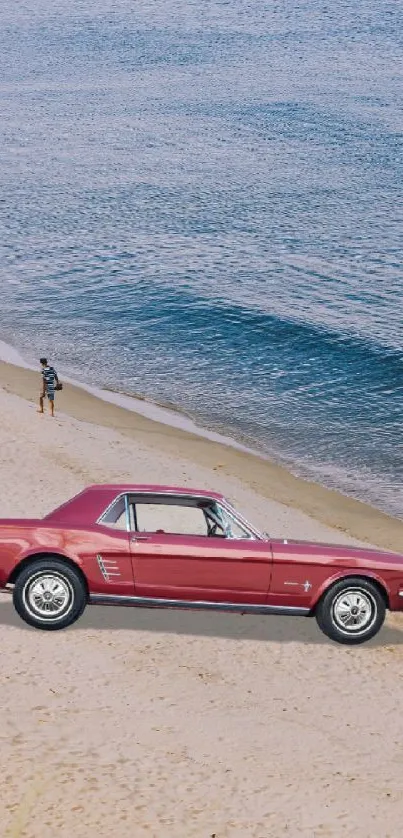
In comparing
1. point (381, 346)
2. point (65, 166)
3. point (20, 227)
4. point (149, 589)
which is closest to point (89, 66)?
point (65, 166)

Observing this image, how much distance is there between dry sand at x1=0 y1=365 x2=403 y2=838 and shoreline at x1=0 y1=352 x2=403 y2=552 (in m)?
7.44

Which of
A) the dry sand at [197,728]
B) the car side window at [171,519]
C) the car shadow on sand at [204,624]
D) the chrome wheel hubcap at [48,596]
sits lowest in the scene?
the dry sand at [197,728]

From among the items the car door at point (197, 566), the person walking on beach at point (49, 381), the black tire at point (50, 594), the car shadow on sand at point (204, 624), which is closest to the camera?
the black tire at point (50, 594)

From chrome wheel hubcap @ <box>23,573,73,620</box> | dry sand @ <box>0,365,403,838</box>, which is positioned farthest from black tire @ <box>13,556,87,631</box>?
dry sand @ <box>0,365,403,838</box>

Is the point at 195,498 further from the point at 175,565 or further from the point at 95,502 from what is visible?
the point at 95,502

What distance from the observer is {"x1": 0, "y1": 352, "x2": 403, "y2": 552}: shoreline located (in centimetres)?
2284

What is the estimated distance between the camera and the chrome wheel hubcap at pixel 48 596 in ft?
44.1

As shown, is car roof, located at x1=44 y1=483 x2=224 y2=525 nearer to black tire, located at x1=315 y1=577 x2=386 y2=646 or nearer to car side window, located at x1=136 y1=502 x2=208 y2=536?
car side window, located at x1=136 y1=502 x2=208 y2=536

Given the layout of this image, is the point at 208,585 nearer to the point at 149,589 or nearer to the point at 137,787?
the point at 149,589

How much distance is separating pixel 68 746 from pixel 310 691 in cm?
293

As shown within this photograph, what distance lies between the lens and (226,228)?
55.5 meters

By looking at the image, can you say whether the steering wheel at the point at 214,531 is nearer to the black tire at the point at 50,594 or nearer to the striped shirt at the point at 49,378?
the black tire at the point at 50,594

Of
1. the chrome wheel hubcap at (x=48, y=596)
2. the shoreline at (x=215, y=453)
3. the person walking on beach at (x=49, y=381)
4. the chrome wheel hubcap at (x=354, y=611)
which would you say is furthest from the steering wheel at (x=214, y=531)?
the person walking on beach at (x=49, y=381)

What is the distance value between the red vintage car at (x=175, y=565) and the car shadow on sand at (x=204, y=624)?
486 millimetres
